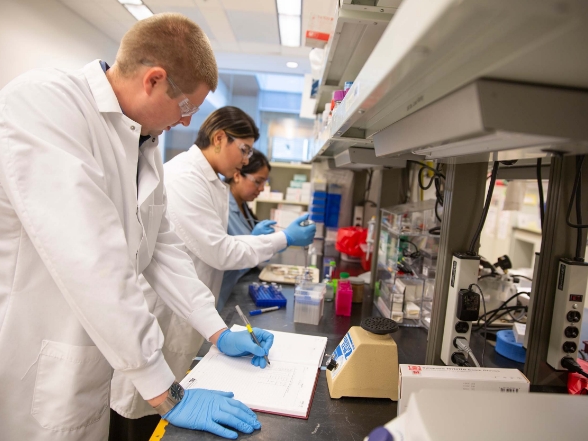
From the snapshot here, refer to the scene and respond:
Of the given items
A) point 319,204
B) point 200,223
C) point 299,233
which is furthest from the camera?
point 319,204

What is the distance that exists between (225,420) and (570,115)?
2.93 ft

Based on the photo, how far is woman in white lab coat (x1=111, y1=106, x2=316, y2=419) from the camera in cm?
177

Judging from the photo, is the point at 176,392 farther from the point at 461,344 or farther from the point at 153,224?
the point at 461,344

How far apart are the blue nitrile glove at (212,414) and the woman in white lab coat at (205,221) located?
73 cm

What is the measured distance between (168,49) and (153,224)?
23.6 inches

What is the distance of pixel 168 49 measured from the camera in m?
1.01

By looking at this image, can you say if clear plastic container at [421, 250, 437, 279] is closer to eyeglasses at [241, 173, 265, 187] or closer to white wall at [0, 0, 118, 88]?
eyeglasses at [241, 173, 265, 187]

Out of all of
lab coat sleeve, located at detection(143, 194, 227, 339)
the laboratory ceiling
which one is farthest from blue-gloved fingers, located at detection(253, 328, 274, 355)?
the laboratory ceiling

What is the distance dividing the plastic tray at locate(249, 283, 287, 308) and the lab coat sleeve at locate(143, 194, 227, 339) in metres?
0.45

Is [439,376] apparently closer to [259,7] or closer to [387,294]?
[387,294]

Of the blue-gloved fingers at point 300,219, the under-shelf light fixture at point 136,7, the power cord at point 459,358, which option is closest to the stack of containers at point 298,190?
the blue-gloved fingers at point 300,219

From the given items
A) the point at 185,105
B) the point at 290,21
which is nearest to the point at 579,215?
the point at 185,105

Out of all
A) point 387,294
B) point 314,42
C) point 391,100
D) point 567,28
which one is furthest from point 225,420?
point 314,42

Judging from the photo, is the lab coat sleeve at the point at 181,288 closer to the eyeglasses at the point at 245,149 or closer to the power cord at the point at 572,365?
the eyeglasses at the point at 245,149
